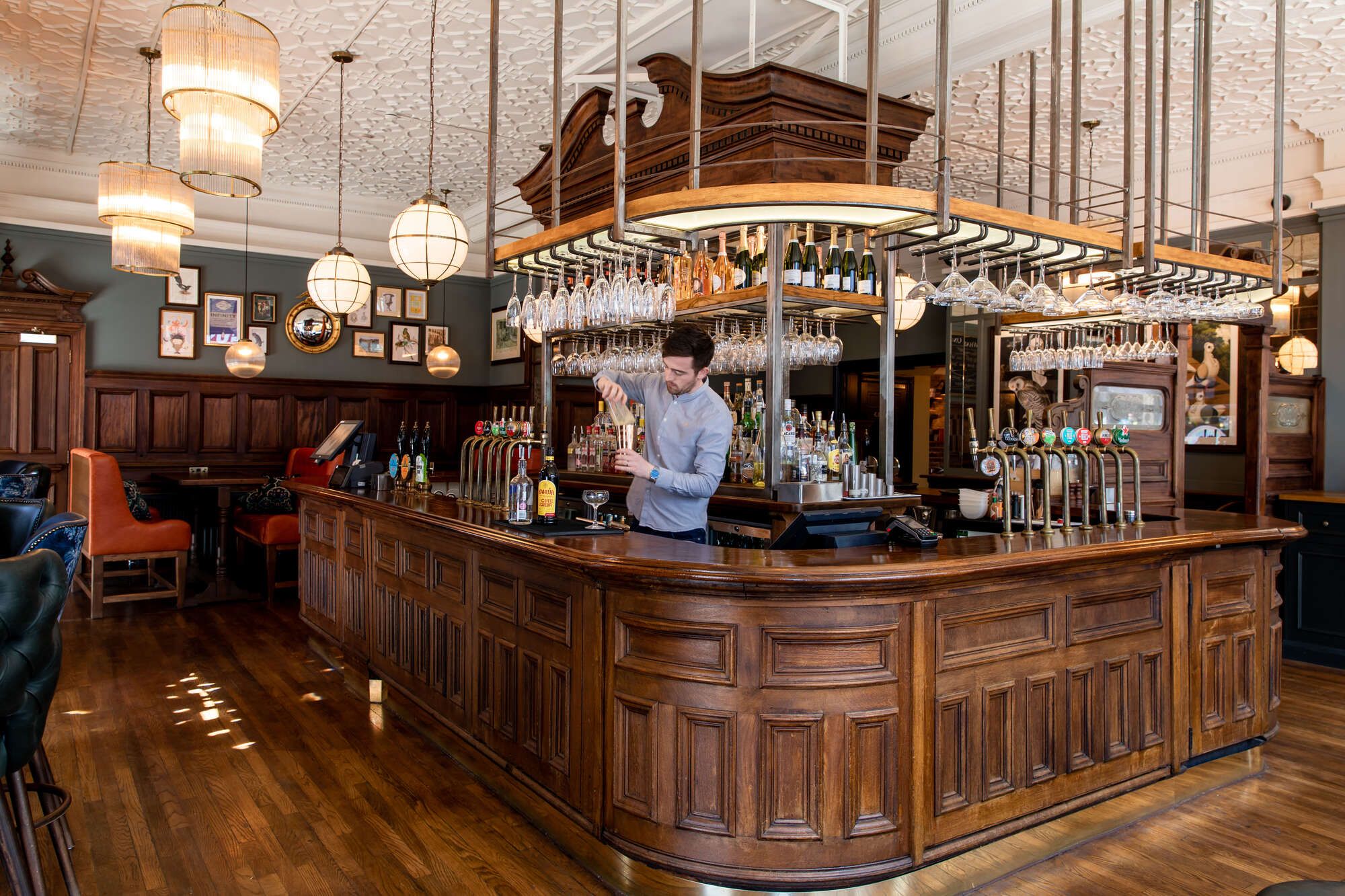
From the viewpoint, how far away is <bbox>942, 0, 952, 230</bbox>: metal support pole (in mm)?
2996

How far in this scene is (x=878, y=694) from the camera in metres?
2.71

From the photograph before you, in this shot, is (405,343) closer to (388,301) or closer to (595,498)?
(388,301)

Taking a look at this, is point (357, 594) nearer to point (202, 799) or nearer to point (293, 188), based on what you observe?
point (202, 799)

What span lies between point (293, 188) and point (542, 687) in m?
8.39

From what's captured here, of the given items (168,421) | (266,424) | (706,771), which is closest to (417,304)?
(266,424)

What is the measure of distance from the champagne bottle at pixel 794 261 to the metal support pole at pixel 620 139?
1.67m

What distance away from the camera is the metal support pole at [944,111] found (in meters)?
3.00

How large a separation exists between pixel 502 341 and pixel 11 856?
8938 millimetres

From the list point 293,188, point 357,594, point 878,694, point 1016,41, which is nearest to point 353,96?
point 293,188

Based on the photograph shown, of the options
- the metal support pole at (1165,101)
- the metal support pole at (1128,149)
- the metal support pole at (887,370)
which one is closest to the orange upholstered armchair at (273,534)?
the metal support pole at (887,370)

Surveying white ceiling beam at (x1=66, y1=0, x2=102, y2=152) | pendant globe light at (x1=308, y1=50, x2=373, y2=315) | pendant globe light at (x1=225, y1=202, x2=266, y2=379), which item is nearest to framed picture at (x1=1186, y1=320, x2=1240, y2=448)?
pendant globe light at (x1=308, y1=50, x2=373, y2=315)

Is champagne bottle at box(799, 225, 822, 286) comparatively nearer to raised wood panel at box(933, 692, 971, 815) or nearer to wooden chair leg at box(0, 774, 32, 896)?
raised wood panel at box(933, 692, 971, 815)

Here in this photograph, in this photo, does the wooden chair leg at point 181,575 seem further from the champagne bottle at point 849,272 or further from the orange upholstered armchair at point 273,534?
the champagne bottle at point 849,272

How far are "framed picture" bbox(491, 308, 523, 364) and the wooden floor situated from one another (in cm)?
601
